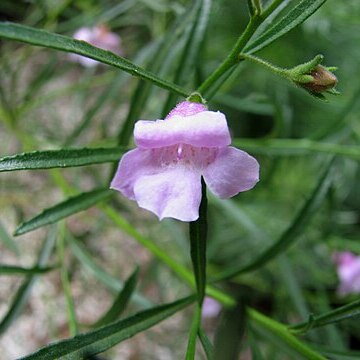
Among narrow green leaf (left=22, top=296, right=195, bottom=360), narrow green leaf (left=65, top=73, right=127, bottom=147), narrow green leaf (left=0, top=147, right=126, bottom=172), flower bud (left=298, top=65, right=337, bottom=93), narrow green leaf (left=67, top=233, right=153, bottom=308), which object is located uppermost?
narrow green leaf (left=65, top=73, right=127, bottom=147)

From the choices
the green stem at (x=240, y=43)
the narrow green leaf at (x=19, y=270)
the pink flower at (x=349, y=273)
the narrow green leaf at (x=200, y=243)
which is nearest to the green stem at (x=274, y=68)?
the green stem at (x=240, y=43)

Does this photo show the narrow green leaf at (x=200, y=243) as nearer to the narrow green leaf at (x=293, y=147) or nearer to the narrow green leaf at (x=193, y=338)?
the narrow green leaf at (x=193, y=338)

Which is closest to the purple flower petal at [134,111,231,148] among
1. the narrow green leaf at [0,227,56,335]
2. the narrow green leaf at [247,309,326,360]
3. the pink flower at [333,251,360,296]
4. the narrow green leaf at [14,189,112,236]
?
the narrow green leaf at [14,189,112,236]

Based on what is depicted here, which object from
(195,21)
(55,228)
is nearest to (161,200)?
(195,21)

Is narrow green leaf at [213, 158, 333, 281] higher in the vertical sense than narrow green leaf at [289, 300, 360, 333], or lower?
higher

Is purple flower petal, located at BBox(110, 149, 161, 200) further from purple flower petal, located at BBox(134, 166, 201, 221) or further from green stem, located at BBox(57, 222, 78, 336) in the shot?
green stem, located at BBox(57, 222, 78, 336)

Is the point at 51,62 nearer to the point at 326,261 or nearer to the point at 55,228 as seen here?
the point at 55,228
